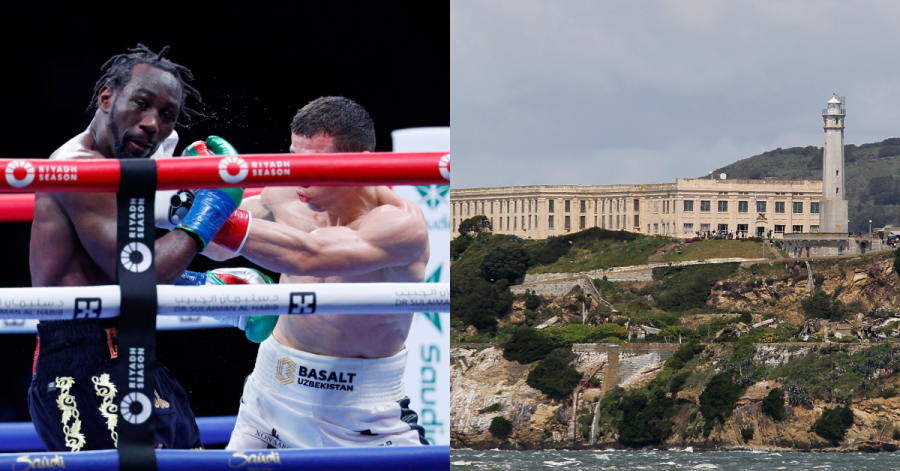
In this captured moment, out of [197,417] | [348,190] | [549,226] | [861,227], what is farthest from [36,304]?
[861,227]

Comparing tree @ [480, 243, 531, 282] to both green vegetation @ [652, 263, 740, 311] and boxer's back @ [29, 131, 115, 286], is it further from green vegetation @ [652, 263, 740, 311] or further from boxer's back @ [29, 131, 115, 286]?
boxer's back @ [29, 131, 115, 286]

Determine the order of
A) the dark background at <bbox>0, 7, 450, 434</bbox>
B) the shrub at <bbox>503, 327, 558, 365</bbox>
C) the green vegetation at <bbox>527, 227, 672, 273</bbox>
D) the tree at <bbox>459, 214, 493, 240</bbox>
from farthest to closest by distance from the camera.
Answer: the green vegetation at <bbox>527, 227, 672, 273</bbox>, the tree at <bbox>459, 214, 493, 240</bbox>, the shrub at <bbox>503, 327, 558, 365</bbox>, the dark background at <bbox>0, 7, 450, 434</bbox>

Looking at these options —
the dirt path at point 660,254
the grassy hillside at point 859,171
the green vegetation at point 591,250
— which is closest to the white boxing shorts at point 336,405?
the green vegetation at point 591,250

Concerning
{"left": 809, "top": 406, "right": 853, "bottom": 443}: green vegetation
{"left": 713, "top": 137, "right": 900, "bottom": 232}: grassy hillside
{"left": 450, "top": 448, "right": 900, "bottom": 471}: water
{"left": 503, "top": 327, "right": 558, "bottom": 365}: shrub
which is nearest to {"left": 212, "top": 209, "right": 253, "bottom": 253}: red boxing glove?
{"left": 450, "top": 448, "right": 900, "bottom": 471}: water

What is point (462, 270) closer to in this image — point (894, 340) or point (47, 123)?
point (894, 340)

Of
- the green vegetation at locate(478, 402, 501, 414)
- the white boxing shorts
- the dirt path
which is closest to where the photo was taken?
the white boxing shorts

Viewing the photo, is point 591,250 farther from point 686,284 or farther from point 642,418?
point 642,418
